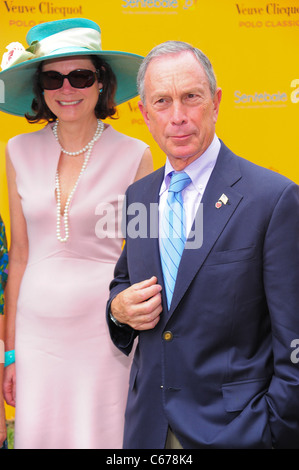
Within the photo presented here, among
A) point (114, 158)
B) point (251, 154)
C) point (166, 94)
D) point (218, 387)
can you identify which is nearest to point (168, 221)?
point (166, 94)

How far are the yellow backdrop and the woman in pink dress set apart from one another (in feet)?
5.40

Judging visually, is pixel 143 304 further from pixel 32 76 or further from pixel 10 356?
pixel 32 76

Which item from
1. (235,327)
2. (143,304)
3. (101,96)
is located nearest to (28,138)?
(101,96)

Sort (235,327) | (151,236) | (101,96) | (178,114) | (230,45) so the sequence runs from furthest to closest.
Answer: (230,45) < (101,96) < (151,236) < (178,114) < (235,327)

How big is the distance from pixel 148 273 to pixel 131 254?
12 cm

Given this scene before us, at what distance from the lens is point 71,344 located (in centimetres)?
252

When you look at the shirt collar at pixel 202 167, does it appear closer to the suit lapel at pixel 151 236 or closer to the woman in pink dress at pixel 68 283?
the suit lapel at pixel 151 236

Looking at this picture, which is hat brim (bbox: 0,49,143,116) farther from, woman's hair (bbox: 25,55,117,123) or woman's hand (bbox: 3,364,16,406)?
woman's hand (bbox: 3,364,16,406)

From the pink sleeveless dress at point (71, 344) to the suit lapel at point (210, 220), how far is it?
82 cm

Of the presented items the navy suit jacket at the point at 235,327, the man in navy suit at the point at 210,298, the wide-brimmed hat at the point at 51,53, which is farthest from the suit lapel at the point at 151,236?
the wide-brimmed hat at the point at 51,53

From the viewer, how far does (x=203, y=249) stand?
170 cm

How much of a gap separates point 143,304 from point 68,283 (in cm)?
78

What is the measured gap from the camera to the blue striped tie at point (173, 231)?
1.80 meters
